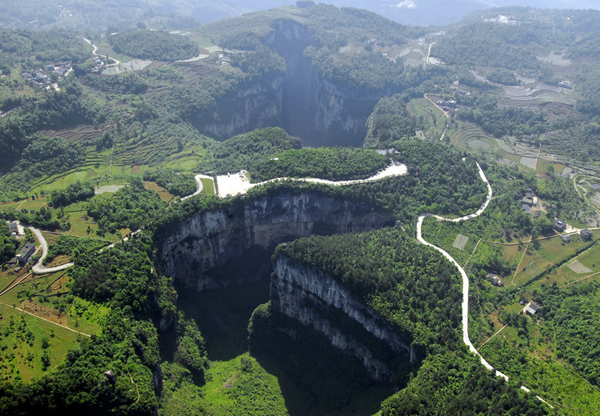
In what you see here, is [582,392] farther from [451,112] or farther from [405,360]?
[451,112]

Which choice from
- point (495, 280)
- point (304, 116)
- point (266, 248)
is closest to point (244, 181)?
point (266, 248)

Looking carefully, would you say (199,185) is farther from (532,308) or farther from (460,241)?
(532,308)

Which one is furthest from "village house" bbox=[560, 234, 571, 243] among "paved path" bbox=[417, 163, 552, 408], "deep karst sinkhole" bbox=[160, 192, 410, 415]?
"deep karst sinkhole" bbox=[160, 192, 410, 415]

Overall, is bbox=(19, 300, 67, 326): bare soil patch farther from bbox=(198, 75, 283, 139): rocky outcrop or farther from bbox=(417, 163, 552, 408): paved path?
bbox=(198, 75, 283, 139): rocky outcrop

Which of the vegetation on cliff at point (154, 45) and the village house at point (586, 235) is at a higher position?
the vegetation on cliff at point (154, 45)

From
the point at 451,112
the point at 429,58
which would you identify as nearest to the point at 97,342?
the point at 451,112

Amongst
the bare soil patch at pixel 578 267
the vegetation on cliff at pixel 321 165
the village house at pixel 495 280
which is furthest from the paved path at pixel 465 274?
the bare soil patch at pixel 578 267

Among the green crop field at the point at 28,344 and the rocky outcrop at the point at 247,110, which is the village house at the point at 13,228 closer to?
the green crop field at the point at 28,344

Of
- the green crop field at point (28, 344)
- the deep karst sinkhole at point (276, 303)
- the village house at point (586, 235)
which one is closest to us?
the green crop field at point (28, 344)
